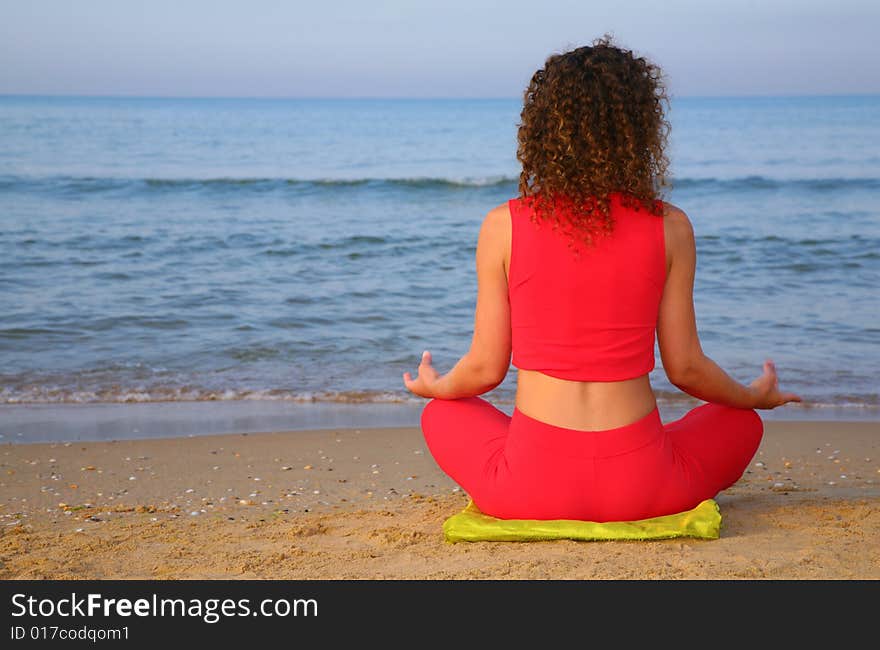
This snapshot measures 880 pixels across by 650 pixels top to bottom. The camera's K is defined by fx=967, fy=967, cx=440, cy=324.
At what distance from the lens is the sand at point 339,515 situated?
3070 mm

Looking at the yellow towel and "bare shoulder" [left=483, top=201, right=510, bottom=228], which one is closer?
"bare shoulder" [left=483, top=201, right=510, bottom=228]

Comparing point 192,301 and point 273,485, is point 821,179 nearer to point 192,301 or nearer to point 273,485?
point 192,301

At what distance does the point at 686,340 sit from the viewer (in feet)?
10.5

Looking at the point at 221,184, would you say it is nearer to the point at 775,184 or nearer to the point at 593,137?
the point at 775,184

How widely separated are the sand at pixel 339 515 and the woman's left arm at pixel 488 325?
55 centimetres

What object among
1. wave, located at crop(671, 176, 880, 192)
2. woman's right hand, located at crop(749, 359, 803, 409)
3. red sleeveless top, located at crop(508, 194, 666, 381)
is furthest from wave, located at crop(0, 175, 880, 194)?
red sleeveless top, located at crop(508, 194, 666, 381)

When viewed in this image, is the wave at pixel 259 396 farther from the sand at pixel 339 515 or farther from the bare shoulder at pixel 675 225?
the bare shoulder at pixel 675 225

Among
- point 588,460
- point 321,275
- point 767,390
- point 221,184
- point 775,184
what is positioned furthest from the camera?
point 775,184

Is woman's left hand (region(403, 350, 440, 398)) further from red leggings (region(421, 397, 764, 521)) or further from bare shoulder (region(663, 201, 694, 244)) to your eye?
bare shoulder (region(663, 201, 694, 244))

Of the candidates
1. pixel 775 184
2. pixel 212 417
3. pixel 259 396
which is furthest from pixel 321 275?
pixel 775 184

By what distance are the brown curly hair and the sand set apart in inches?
42.6

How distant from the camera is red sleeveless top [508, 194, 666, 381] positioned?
2.99 metres

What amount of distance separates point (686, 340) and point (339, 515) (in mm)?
1733

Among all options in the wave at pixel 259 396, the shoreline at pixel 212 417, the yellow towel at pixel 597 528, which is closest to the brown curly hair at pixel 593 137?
the yellow towel at pixel 597 528
